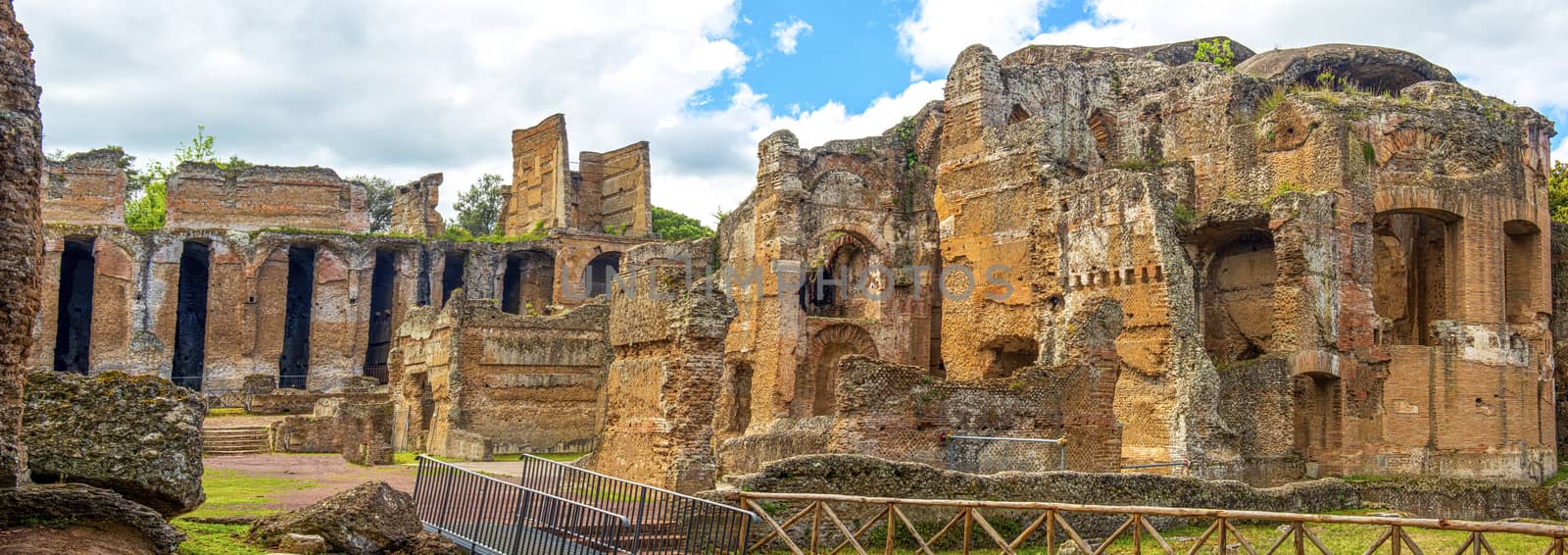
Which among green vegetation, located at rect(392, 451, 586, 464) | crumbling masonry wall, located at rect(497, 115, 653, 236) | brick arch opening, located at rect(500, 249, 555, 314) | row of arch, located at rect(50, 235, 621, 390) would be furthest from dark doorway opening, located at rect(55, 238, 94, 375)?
green vegetation, located at rect(392, 451, 586, 464)

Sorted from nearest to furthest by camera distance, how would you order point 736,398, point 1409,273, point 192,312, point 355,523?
point 355,523
point 1409,273
point 736,398
point 192,312

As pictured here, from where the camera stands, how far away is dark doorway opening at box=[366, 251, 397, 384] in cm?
4556

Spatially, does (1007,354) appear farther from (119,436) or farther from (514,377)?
(119,436)

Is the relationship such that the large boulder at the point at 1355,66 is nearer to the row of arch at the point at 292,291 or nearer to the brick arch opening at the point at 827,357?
the brick arch opening at the point at 827,357

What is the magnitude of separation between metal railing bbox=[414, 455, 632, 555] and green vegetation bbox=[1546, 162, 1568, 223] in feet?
107

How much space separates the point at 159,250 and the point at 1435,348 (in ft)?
118

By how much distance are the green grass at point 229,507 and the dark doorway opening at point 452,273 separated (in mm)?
26784

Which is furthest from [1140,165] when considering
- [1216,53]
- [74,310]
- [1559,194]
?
[74,310]

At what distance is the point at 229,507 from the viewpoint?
521 inches

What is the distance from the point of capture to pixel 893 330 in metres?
29.9

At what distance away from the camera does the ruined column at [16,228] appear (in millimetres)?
7492

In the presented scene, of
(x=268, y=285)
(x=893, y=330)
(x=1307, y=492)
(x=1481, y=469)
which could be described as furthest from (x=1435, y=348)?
(x=268, y=285)

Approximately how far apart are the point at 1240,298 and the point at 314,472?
17832mm

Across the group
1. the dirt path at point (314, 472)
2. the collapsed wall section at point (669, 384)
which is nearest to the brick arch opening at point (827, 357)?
the dirt path at point (314, 472)
